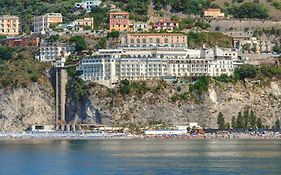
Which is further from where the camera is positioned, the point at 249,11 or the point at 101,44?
the point at 249,11

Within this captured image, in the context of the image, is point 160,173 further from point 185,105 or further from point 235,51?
point 235,51

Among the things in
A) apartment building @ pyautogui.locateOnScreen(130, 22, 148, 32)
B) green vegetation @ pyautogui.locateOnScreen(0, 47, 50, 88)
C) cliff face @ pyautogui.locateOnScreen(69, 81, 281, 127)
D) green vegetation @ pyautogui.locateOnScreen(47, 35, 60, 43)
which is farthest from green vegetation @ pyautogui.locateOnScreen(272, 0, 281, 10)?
green vegetation @ pyautogui.locateOnScreen(0, 47, 50, 88)

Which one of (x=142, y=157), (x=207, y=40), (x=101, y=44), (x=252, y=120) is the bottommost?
(x=252, y=120)

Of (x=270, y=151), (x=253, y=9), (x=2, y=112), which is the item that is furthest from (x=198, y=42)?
(x=270, y=151)

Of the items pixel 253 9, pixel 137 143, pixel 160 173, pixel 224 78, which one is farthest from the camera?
pixel 253 9

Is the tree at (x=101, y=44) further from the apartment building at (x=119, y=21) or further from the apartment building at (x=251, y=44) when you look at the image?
the apartment building at (x=251, y=44)

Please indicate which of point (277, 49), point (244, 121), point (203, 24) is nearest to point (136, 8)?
point (203, 24)

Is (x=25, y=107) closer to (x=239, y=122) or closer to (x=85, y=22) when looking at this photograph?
(x=85, y=22)
